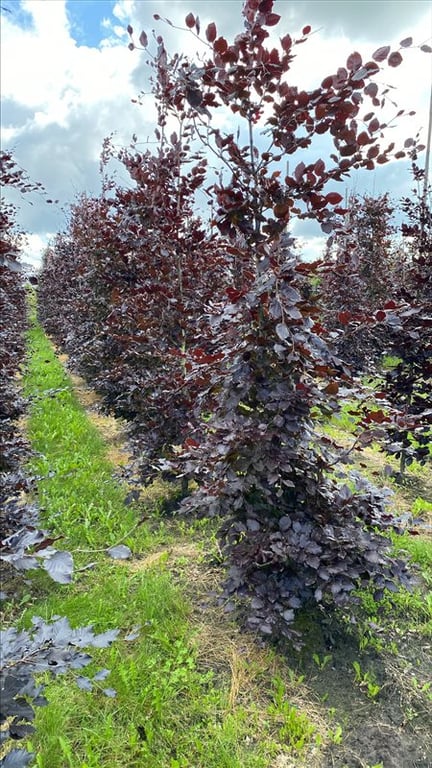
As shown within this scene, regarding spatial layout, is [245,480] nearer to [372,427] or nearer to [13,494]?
[372,427]

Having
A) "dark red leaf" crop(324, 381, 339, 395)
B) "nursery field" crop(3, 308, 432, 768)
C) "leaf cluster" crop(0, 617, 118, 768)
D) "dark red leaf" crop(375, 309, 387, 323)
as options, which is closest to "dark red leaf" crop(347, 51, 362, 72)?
"dark red leaf" crop(375, 309, 387, 323)

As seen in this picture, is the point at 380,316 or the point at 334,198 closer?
the point at 334,198

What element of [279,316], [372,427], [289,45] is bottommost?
[372,427]

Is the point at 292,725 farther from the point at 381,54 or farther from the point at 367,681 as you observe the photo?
the point at 381,54

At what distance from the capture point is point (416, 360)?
4.26m

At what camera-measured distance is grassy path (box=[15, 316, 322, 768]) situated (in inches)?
70.4

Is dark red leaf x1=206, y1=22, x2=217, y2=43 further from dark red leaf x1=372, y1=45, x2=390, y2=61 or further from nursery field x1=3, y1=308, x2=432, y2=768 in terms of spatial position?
nursery field x1=3, y1=308, x2=432, y2=768

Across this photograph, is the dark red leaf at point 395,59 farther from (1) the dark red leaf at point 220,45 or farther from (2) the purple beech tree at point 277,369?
(1) the dark red leaf at point 220,45

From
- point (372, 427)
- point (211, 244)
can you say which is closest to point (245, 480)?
point (372, 427)

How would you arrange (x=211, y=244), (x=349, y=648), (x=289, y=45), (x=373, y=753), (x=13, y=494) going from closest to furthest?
(x=373, y=753) < (x=289, y=45) < (x=349, y=648) < (x=13, y=494) < (x=211, y=244)

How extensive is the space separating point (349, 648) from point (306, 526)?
26.8 inches

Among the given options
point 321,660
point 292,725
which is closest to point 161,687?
point 292,725

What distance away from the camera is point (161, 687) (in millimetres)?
2053

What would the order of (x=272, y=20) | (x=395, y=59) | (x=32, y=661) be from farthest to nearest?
1. (x=272, y=20)
2. (x=395, y=59)
3. (x=32, y=661)
